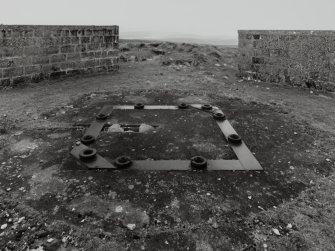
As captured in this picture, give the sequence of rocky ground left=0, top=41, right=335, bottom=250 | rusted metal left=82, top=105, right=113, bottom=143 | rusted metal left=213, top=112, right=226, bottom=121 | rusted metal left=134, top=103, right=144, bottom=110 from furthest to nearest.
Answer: rusted metal left=134, top=103, right=144, bottom=110 → rusted metal left=213, top=112, right=226, bottom=121 → rusted metal left=82, top=105, right=113, bottom=143 → rocky ground left=0, top=41, right=335, bottom=250

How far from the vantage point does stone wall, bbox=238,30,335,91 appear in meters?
6.37

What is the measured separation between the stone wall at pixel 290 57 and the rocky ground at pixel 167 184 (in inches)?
53.3

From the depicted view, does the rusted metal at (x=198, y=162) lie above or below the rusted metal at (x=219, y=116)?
below

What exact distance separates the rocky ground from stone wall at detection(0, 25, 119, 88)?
1.29m

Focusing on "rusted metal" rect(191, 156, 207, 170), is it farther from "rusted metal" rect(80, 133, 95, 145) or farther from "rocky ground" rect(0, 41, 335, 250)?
"rusted metal" rect(80, 133, 95, 145)

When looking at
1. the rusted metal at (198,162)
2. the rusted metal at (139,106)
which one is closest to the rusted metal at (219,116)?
the rusted metal at (139,106)

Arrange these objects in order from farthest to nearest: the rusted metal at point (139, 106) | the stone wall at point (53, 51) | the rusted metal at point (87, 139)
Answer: the stone wall at point (53, 51), the rusted metal at point (139, 106), the rusted metal at point (87, 139)

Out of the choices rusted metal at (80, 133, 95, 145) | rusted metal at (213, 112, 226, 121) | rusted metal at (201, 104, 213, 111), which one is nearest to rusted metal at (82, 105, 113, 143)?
rusted metal at (80, 133, 95, 145)

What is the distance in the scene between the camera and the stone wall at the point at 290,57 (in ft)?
20.9

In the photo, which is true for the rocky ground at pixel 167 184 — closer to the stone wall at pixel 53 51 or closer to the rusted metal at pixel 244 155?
the rusted metal at pixel 244 155

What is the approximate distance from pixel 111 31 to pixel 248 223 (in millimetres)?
7211

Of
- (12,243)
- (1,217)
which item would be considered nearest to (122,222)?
(12,243)

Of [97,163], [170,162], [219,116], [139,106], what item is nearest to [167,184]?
[170,162]

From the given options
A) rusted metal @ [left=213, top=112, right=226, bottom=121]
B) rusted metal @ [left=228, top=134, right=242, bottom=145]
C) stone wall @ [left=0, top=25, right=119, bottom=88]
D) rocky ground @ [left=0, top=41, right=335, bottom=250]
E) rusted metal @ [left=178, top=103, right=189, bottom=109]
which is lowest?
rocky ground @ [left=0, top=41, right=335, bottom=250]
